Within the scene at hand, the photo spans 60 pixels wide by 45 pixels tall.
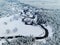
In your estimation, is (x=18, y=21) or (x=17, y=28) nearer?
(x=17, y=28)

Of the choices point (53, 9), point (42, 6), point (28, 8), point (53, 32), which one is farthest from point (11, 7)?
point (53, 32)

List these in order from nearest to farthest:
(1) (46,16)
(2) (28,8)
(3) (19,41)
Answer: (3) (19,41) → (1) (46,16) → (2) (28,8)

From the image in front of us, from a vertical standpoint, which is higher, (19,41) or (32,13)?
(32,13)

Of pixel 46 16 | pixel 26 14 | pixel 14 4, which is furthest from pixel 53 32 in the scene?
pixel 14 4

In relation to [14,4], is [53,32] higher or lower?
lower

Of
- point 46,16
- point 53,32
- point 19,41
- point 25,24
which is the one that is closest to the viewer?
point 19,41

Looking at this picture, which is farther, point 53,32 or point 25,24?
point 25,24

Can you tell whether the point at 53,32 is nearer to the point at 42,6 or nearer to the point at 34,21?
the point at 34,21

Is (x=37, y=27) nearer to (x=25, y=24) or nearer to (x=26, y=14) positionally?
(x=25, y=24)

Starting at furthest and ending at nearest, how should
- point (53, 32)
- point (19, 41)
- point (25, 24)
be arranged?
point (25, 24) < point (53, 32) < point (19, 41)

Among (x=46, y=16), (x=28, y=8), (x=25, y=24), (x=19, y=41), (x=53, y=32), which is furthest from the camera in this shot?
(x=28, y=8)
